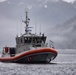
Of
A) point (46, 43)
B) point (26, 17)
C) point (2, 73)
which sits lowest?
point (2, 73)

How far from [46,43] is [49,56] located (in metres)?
4.42

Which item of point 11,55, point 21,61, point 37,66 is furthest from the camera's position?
point 11,55

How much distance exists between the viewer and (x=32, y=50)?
261ft

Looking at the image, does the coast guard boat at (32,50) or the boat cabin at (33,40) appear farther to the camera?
the boat cabin at (33,40)

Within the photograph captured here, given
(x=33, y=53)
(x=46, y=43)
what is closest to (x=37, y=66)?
(x=33, y=53)

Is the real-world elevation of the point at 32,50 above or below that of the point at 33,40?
below

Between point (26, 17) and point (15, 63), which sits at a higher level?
point (26, 17)

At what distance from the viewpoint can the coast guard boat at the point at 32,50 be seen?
79.6 meters

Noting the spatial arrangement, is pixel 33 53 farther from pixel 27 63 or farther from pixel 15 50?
pixel 15 50

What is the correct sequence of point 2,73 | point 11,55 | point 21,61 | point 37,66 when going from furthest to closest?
point 11,55 < point 21,61 < point 37,66 < point 2,73

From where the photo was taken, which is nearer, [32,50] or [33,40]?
[32,50]

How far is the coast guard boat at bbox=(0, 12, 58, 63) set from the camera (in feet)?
261

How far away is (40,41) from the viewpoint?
8338 cm

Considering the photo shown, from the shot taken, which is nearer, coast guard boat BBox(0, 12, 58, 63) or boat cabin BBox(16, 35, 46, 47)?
coast guard boat BBox(0, 12, 58, 63)
